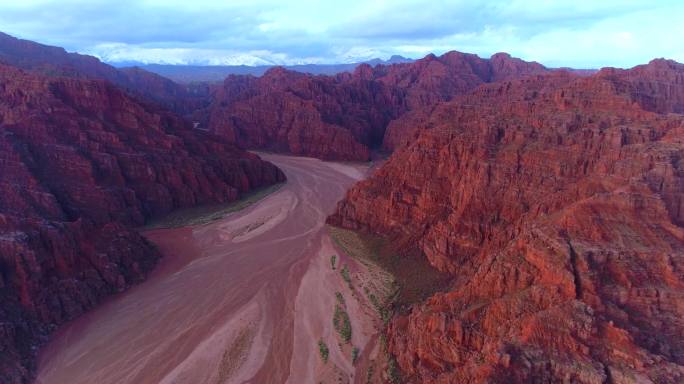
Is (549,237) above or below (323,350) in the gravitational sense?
above

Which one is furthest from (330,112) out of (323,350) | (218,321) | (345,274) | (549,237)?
(549,237)

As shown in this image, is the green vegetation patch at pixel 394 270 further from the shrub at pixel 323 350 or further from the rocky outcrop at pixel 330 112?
the rocky outcrop at pixel 330 112

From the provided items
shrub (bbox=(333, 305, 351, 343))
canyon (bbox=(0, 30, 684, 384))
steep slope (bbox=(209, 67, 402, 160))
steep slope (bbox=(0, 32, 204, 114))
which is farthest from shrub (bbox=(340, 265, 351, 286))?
steep slope (bbox=(0, 32, 204, 114))

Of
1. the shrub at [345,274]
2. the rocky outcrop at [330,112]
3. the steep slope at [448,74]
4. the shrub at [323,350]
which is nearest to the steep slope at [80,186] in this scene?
the shrub at [345,274]

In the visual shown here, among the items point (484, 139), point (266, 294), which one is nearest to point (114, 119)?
point (266, 294)

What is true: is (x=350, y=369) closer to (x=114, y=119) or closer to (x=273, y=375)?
→ (x=273, y=375)

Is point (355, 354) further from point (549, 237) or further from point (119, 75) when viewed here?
point (119, 75)
